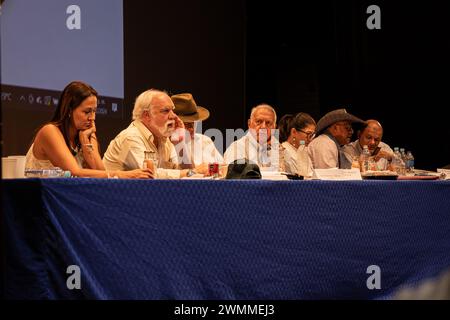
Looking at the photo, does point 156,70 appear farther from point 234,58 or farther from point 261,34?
point 261,34

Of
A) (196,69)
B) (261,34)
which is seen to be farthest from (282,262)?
(261,34)

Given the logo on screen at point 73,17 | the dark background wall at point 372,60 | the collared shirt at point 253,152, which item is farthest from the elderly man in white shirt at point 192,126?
the dark background wall at point 372,60

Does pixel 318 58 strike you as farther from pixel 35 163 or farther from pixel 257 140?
pixel 35 163

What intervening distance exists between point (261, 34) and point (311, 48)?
0.54m

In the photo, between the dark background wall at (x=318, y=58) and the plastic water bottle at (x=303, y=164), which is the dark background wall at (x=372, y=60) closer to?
the dark background wall at (x=318, y=58)

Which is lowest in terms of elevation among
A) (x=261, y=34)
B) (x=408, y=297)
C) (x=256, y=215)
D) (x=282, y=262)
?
(x=408, y=297)

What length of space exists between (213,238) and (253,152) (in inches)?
80.9

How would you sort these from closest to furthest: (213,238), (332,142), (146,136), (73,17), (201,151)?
(213,238)
(146,136)
(201,151)
(73,17)
(332,142)

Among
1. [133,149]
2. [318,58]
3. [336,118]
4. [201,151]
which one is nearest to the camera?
[133,149]

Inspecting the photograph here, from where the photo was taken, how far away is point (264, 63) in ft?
23.2

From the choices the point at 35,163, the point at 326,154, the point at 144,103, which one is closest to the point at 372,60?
Result: the point at 326,154

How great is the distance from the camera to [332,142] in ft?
15.3

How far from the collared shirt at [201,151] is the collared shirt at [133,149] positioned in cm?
48

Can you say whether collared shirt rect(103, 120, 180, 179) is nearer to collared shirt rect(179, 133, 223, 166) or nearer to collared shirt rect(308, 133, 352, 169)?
collared shirt rect(179, 133, 223, 166)
